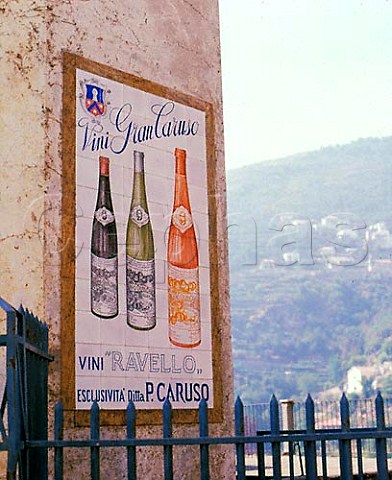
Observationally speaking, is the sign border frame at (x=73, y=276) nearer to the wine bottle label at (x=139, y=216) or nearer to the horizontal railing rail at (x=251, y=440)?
the wine bottle label at (x=139, y=216)

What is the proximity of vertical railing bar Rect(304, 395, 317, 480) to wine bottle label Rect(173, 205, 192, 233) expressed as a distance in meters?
3.13

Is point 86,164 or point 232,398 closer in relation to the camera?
point 86,164

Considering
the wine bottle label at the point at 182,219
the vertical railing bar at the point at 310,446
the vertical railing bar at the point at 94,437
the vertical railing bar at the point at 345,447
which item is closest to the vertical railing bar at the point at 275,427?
A: the vertical railing bar at the point at 310,446

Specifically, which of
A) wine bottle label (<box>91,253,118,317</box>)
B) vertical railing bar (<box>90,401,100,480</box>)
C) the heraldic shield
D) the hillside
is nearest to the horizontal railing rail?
vertical railing bar (<box>90,401,100,480</box>)

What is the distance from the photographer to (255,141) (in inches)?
5502

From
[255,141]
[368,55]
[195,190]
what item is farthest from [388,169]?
[195,190]

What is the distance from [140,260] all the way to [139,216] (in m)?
0.32

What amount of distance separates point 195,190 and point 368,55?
4857 inches

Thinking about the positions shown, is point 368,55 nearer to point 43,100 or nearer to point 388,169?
point 388,169

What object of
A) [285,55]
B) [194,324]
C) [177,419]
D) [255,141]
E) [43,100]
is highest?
[285,55]

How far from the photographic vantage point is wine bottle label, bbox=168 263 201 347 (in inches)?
265

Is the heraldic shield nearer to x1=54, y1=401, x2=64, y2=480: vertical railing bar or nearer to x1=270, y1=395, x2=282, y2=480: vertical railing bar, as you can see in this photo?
x1=54, y1=401, x2=64, y2=480: vertical railing bar

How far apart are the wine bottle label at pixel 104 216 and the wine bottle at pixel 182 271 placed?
1.95 ft

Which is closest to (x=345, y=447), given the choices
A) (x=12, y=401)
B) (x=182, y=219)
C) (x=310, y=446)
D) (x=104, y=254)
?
(x=310, y=446)
